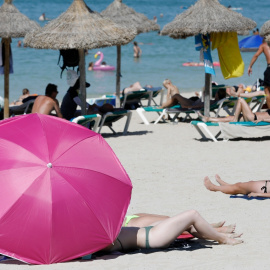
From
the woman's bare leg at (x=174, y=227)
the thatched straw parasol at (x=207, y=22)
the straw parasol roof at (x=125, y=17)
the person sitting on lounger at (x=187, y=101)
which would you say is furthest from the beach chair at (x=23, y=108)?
the woman's bare leg at (x=174, y=227)

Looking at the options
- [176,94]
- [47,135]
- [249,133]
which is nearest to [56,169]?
[47,135]

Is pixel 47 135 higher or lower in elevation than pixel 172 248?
higher

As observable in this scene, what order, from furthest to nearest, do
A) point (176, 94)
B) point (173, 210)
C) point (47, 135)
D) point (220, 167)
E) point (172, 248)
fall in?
1. point (176, 94)
2. point (220, 167)
3. point (173, 210)
4. point (172, 248)
5. point (47, 135)

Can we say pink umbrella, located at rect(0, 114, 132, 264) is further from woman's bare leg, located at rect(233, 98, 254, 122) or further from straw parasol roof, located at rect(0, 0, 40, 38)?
straw parasol roof, located at rect(0, 0, 40, 38)

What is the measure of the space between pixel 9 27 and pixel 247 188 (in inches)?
259

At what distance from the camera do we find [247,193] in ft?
20.5

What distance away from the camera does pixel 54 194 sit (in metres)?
4.18

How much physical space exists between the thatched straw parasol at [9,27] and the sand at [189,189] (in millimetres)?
1831

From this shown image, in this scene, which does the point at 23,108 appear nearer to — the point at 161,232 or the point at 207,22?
the point at 207,22

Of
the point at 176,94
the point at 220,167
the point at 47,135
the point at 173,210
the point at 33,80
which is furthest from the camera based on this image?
the point at 33,80

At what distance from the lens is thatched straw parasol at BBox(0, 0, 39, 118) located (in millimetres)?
11406

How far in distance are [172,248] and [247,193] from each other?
172 cm

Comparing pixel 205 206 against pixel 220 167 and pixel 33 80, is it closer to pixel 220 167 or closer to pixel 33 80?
pixel 220 167

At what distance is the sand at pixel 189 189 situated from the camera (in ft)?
Result: 14.4
